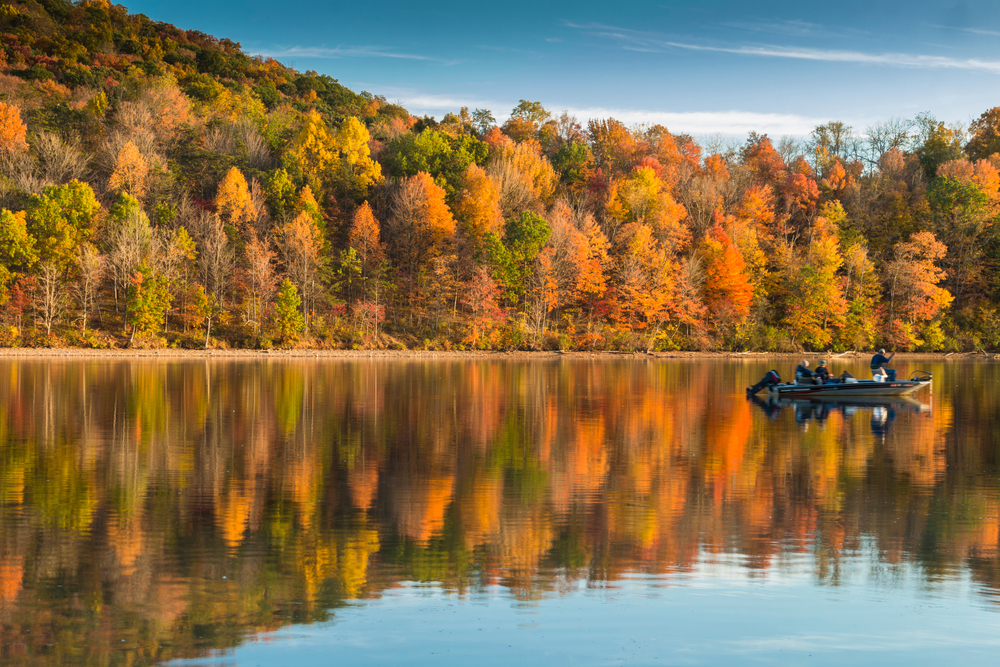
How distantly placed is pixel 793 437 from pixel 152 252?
59103 mm

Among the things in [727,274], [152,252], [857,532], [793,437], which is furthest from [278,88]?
[857,532]

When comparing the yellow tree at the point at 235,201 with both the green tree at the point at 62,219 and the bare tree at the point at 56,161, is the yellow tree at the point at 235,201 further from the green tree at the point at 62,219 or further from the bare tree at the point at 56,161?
the bare tree at the point at 56,161

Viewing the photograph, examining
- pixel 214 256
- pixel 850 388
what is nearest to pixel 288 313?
pixel 214 256

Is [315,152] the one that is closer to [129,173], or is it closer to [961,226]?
[129,173]

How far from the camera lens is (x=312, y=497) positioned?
14219 mm

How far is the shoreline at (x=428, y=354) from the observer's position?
6119cm

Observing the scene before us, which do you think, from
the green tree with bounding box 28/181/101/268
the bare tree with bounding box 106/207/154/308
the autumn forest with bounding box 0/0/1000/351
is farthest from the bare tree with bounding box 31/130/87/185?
the bare tree with bounding box 106/207/154/308

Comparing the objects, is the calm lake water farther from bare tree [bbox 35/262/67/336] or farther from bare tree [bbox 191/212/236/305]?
bare tree [bbox 191/212/236/305]

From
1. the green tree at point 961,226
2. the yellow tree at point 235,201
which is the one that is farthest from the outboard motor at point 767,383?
the green tree at point 961,226

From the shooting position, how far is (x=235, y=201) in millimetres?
80188

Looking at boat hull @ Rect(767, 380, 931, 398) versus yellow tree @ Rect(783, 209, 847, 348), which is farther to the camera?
yellow tree @ Rect(783, 209, 847, 348)

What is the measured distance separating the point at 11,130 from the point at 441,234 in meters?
41.9

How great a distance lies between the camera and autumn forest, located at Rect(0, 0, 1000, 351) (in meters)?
70.1

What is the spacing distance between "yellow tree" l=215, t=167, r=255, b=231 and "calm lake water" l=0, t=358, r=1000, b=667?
190ft
